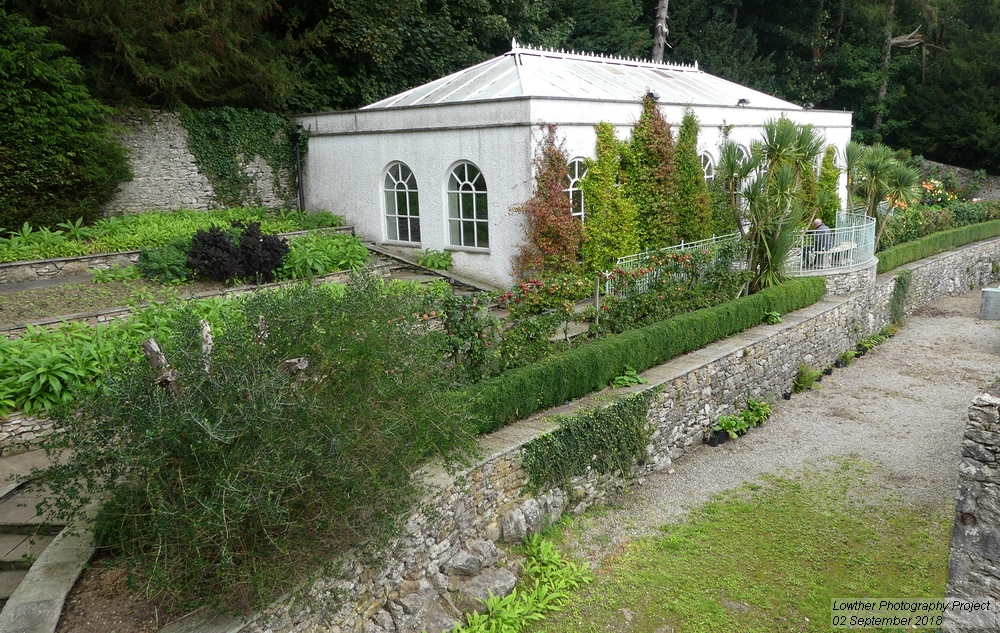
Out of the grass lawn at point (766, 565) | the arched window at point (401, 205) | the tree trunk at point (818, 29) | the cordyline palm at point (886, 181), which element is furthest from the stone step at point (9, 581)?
the tree trunk at point (818, 29)

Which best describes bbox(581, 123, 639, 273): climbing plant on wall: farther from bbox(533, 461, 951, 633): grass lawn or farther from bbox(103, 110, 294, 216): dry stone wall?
bbox(103, 110, 294, 216): dry stone wall

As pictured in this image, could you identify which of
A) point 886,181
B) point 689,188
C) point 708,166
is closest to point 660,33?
point 708,166

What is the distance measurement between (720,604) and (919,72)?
3732 cm

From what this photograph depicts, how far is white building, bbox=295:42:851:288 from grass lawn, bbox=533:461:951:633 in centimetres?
692

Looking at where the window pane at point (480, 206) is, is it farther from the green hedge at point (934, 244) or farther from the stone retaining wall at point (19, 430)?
the green hedge at point (934, 244)

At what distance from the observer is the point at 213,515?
4.86 m

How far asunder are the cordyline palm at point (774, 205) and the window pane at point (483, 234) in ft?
16.8

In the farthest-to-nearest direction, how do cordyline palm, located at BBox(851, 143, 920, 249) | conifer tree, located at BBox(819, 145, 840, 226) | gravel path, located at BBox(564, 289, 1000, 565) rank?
conifer tree, located at BBox(819, 145, 840, 226), cordyline palm, located at BBox(851, 143, 920, 249), gravel path, located at BBox(564, 289, 1000, 565)

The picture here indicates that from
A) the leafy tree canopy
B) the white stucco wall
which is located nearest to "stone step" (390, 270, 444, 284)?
the white stucco wall

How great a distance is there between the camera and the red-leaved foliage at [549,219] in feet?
43.9

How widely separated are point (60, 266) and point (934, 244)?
73.3 ft

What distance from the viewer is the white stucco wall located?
44.4ft

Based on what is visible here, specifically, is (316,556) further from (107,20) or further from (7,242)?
(107,20)

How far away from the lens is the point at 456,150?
14.4 meters
